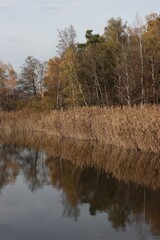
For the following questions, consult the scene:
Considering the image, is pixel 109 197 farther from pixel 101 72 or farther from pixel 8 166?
pixel 101 72

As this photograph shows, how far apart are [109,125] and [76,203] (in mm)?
10888

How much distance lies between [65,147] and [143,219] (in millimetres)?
14019

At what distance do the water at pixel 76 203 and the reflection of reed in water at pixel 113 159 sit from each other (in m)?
0.10

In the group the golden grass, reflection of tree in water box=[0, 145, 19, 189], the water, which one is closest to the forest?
the golden grass

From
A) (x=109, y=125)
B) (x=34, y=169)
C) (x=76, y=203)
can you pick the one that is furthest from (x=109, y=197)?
(x=109, y=125)

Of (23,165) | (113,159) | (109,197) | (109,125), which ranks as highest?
(109,125)

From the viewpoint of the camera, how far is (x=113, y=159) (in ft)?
56.3

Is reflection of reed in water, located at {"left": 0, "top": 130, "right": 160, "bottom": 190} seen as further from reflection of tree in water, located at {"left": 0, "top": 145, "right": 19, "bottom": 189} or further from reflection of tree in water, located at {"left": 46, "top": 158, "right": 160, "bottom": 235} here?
reflection of tree in water, located at {"left": 0, "top": 145, "right": 19, "bottom": 189}

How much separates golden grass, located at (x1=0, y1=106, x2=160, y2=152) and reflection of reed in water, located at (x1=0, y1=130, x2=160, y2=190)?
18.7 inches

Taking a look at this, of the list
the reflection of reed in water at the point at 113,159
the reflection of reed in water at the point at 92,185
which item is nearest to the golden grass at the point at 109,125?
the reflection of reed in water at the point at 113,159

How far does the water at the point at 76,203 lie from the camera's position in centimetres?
822

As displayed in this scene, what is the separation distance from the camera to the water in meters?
8.22

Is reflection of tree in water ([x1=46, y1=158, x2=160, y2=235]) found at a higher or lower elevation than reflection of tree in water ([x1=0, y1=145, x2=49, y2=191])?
higher

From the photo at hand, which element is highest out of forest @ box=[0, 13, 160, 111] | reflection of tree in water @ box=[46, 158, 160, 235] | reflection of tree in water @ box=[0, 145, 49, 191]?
forest @ box=[0, 13, 160, 111]
